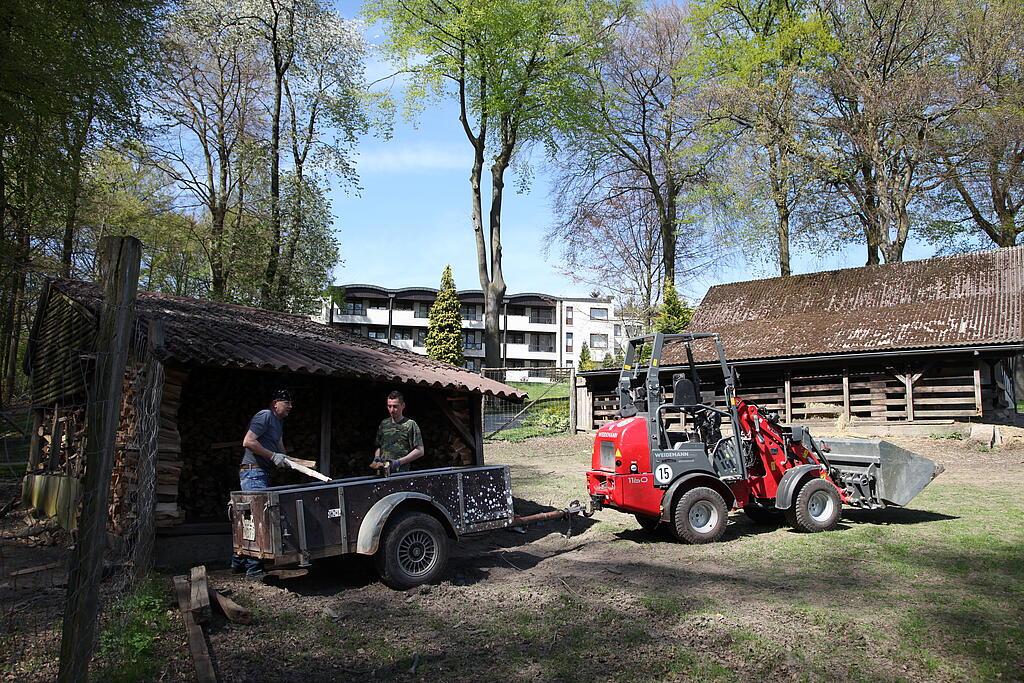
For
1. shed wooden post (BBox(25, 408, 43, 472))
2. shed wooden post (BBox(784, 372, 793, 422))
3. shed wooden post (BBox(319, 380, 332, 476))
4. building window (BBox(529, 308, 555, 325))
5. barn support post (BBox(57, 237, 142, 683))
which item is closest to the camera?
barn support post (BBox(57, 237, 142, 683))

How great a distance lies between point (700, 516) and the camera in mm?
9258

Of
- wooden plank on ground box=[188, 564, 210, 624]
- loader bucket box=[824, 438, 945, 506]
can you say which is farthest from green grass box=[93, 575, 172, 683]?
loader bucket box=[824, 438, 945, 506]

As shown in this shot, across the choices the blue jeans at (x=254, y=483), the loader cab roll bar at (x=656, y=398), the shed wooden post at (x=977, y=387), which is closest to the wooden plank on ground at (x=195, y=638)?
the blue jeans at (x=254, y=483)

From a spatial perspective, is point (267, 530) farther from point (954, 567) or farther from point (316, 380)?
point (954, 567)

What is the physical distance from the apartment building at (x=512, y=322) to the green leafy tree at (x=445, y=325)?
1132cm

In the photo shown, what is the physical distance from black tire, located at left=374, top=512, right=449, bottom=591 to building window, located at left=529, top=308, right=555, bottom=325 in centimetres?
6418

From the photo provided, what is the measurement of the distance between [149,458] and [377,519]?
2.49m

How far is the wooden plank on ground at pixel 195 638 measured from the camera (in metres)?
4.79

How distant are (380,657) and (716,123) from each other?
28.7 metres

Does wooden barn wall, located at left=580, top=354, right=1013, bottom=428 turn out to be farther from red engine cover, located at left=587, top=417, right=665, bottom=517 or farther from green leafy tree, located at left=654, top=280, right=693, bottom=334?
red engine cover, located at left=587, top=417, right=665, bottom=517

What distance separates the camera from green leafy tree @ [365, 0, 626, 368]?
25625 millimetres

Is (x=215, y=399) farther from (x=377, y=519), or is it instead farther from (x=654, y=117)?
(x=654, y=117)

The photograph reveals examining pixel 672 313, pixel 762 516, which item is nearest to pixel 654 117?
pixel 672 313

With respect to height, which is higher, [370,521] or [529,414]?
[529,414]
